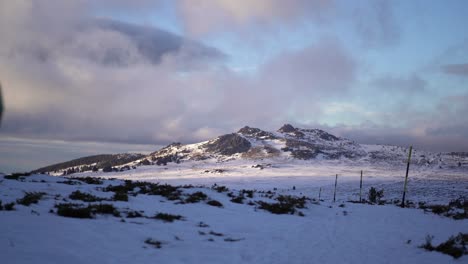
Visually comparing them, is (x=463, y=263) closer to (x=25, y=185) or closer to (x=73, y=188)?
(x=73, y=188)

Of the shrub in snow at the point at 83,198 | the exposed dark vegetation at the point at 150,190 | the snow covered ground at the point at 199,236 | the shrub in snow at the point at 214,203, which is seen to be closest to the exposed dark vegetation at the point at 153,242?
the snow covered ground at the point at 199,236

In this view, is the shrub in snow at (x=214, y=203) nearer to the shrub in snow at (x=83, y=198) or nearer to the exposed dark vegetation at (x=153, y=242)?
the shrub in snow at (x=83, y=198)

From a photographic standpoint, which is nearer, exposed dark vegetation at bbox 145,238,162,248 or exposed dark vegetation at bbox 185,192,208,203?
exposed dark vegetation at bbox 145,238,162,248

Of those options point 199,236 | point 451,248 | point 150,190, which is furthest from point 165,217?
point 451,248

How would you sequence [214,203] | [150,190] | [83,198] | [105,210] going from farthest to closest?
[150,190]
[214,203]
[83,198]
[105,210]

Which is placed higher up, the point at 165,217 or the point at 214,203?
the point at 165,217

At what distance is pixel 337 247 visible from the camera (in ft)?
37.8

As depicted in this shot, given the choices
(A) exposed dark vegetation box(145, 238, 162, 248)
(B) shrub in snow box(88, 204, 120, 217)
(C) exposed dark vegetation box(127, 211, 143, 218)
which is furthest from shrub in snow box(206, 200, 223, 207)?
(A) exposed dark vegetation box(145, 238, 162, 248)

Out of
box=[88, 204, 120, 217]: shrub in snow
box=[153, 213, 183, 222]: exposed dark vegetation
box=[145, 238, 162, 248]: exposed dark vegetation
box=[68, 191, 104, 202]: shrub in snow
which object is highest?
box=[88, 204, 120, 217]: shrub in snow

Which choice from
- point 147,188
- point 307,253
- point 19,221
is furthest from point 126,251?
point 147,188

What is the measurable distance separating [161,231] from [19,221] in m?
3.99

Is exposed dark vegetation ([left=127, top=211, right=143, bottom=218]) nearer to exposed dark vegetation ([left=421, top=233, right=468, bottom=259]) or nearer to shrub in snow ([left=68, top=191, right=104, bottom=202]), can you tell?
shrub in snow ([left=68, top=191, right=104, bottom=202])

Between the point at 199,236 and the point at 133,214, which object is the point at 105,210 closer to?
the point at 133,214

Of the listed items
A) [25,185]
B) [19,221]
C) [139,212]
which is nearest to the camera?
[19,221]
